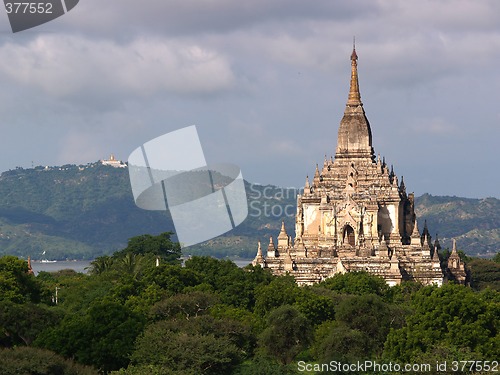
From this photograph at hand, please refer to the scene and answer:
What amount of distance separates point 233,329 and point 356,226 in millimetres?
37235

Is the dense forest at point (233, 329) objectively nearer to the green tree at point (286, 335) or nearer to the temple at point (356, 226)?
the green tree at point (286, 335)

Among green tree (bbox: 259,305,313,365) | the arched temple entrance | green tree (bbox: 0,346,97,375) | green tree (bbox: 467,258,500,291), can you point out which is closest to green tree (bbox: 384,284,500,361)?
green tree (bbox: 259,305,313,365)

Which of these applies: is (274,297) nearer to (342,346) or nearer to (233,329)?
A: (233,329)

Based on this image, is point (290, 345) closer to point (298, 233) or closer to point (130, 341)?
point (130, 341)

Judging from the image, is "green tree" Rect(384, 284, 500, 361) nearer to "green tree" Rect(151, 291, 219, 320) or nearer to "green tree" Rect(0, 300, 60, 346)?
"green tree" Rect(151, 291, 219, 320)

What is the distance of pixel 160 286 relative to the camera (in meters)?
89.4

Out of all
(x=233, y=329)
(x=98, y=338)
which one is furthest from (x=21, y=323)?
(x=233, y=329)

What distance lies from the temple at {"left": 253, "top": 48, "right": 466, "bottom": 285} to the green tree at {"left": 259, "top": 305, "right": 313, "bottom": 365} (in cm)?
2798

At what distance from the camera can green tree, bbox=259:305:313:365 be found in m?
73.6

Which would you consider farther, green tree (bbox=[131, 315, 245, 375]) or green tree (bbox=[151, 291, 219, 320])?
green tree (bbox=[151, 291, 219, 320])

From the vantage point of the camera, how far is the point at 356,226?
109375 millimetres

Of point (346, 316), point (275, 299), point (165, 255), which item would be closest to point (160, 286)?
point (275, 299)

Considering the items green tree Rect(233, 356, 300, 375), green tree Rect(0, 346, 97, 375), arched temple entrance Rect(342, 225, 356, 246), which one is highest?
arched temple entrance Rect(342, 225, 356, 246)

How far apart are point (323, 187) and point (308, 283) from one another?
1013 cm
